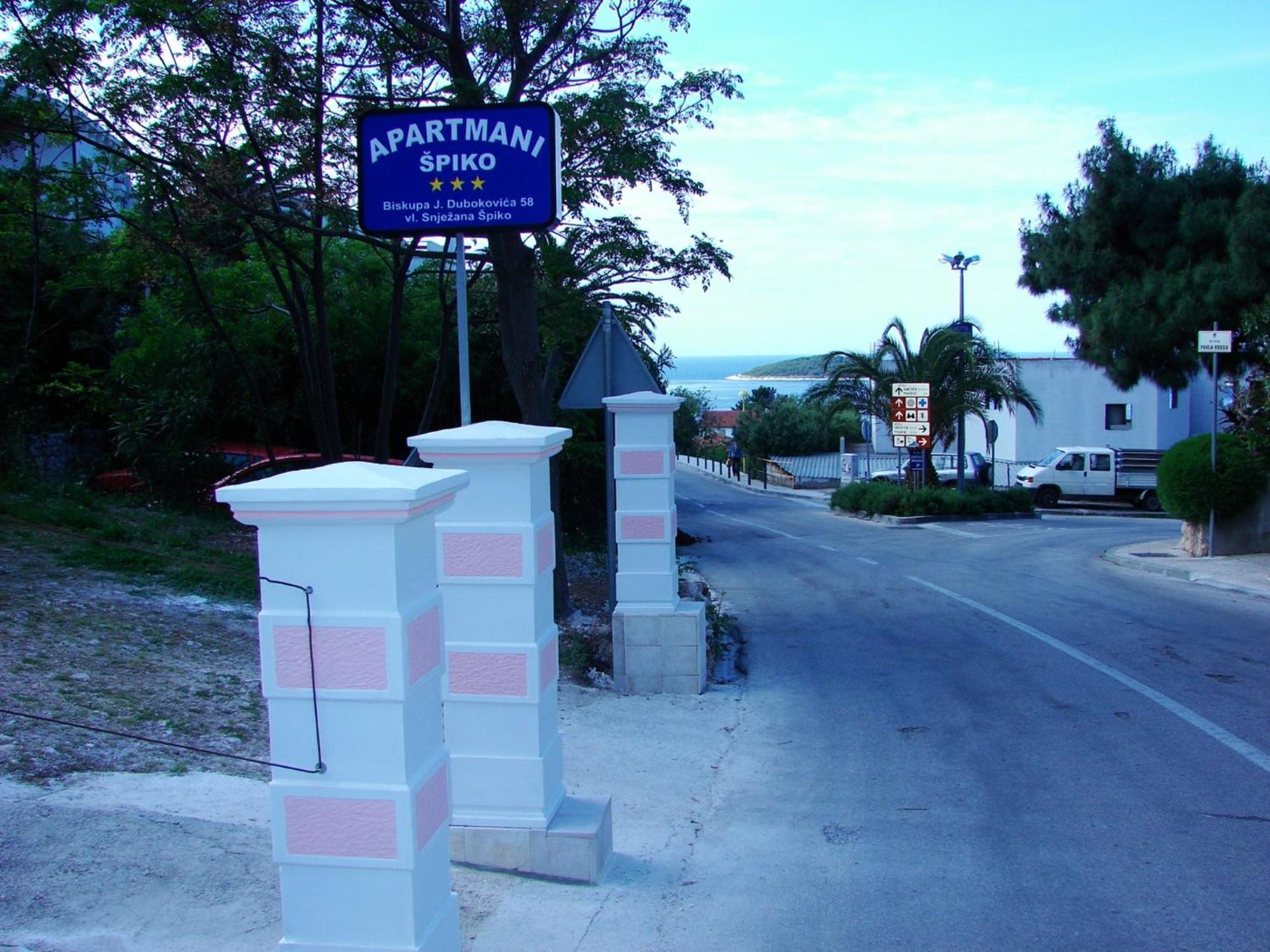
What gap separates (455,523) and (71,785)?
2.12 meters

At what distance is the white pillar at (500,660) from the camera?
496cm

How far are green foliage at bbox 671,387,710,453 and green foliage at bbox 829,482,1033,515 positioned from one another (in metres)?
27.5

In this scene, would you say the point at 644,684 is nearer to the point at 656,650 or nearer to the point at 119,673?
the point at 656,650

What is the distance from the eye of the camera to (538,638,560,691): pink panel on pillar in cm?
504

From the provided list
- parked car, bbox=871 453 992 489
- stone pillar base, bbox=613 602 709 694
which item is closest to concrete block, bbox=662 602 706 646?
stone pillar base, bbox=613 602 709 694

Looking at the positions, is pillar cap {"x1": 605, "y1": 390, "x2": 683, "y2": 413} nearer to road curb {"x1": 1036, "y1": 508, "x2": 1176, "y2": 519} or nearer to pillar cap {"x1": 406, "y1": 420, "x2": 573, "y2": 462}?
pillar cap {"x1": 406, "y1": 420, "x2": 573, "y2": 462}

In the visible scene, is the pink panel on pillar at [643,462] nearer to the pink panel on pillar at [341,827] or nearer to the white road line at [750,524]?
the pink panel on pillar at [341,827]

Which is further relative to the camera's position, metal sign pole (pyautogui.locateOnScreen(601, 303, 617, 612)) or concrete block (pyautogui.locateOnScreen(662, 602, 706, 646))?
metal sign pole (pyautogui.locateOnScreen(601, 303, 617, 612))

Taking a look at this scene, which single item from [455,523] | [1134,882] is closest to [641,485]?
[455,523]

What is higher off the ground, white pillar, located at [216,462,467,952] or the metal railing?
white pillar, located at [216,462,467,952]

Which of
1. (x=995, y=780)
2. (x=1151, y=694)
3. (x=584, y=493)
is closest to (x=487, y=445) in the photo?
(x=995, y=780)

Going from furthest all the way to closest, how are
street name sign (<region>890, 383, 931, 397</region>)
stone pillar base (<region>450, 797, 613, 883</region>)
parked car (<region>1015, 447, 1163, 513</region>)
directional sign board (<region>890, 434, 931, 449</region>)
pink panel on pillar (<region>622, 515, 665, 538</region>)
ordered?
parked car (<region>1015, 447, 1163, 513</region>), directional sign board (<region>890, 434, 931, 449</region>), street name sign (<region>890, 383, 931, 397</region>), pink panel on pillar (<region>622, 515, 665, 538</region>), stone pillar base (<region>450, 797, 613, 883</region>)

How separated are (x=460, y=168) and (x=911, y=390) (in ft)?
82.7

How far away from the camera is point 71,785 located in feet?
17.0
